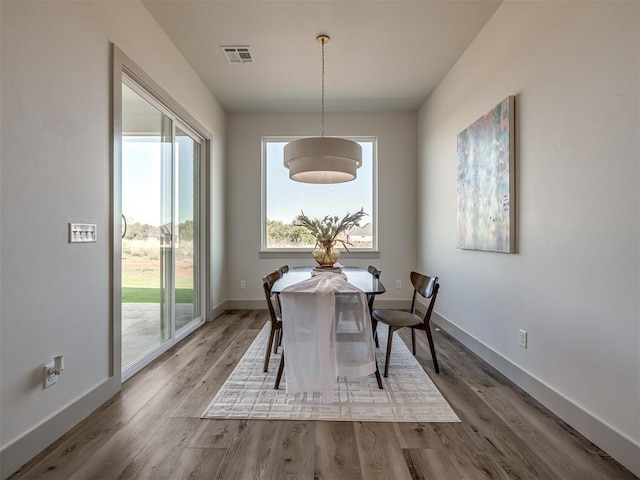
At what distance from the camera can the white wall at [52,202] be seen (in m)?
1.45

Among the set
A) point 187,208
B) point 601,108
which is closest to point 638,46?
point 601,108

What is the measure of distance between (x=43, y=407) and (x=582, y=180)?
3108mm

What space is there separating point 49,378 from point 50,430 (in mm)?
267

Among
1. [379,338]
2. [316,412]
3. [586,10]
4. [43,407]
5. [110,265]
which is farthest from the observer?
[379,338]

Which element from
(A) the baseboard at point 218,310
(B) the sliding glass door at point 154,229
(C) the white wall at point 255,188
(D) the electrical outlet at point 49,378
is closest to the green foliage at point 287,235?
(C) the white wall at point 255,188

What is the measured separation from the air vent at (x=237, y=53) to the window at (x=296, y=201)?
1.52m

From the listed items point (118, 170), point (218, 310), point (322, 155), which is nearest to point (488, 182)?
point (322, 155)

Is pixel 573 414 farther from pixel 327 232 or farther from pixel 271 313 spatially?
pixel 327 232

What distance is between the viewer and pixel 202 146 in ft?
13.1

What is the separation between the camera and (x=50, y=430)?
164cm

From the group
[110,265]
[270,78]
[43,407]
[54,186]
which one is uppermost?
[270,78]

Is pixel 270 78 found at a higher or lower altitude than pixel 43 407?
higher

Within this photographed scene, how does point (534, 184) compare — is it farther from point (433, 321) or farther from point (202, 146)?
point (202, 146)

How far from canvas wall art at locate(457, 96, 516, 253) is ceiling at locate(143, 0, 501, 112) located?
0.92 metres
